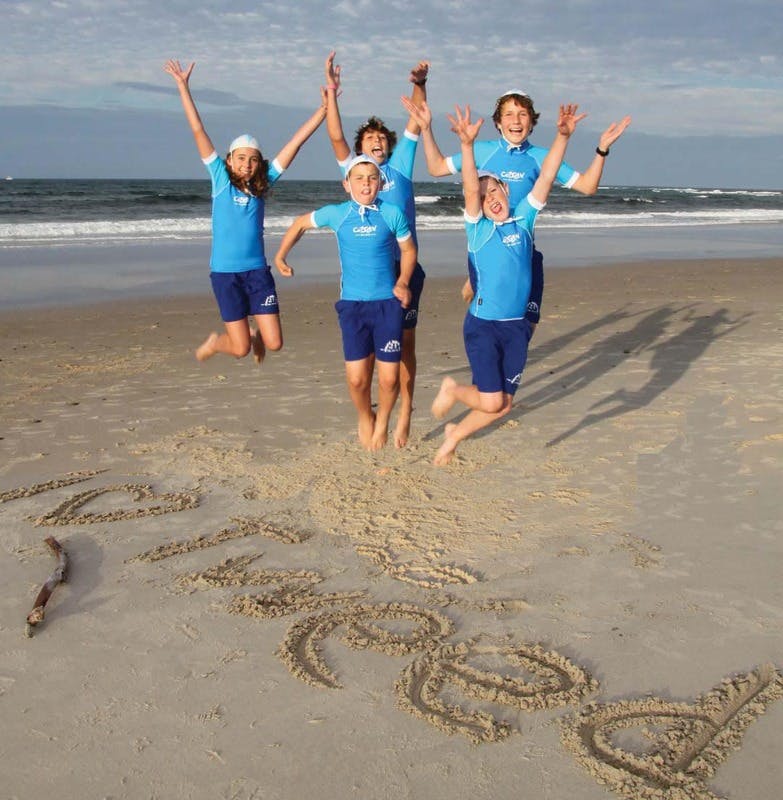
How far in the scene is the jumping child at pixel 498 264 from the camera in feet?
17.6

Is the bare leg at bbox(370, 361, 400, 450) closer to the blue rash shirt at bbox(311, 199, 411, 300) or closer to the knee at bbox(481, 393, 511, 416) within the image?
the blue rash shirt at bbox(311, 199, 411, 300)

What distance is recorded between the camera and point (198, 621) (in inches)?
153

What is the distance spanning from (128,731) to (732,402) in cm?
579

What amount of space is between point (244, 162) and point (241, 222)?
1.49 feet

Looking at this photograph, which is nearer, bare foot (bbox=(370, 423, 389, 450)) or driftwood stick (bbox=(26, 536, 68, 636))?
driftwood stick (bbox=(26, 536, 68, 636))

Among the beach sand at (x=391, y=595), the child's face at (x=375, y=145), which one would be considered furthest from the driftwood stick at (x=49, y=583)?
the child's face at (x=375, y=145)

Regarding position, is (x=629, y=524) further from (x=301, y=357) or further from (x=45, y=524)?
(x=301, y=357)

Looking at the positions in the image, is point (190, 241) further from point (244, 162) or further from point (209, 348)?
point (244, 162)

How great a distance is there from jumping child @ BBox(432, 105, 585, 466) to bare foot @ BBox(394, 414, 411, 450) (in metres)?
0.86

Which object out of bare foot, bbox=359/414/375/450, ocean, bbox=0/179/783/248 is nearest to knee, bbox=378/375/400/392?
bare foot, bbox=359/414/375/450

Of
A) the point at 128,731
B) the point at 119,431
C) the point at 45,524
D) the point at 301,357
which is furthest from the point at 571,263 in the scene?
the point at 128,731

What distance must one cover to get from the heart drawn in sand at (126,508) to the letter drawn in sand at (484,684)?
87.8 inches

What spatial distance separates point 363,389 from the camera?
6141mm

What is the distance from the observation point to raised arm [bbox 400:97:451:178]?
607 centimetres
